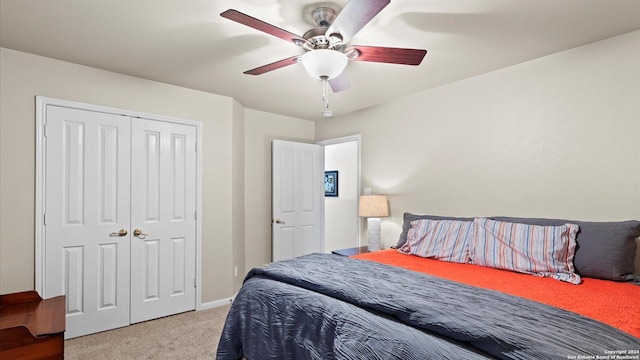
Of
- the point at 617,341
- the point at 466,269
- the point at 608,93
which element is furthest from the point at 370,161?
the point at 617,341

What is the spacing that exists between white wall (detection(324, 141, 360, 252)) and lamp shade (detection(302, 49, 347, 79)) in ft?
11.0

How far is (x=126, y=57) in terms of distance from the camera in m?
2.64

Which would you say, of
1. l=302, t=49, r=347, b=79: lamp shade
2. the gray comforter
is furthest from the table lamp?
l=302, t=49, r=347, b=79: lamp shade

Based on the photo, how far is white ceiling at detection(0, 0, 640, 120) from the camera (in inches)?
75.7

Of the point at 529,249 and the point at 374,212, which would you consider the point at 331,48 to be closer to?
the point at 529,249

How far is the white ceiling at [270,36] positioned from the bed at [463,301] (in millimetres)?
1304

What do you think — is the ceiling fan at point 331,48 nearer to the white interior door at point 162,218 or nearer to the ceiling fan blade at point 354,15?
the ceiling fan blade at point 354,15

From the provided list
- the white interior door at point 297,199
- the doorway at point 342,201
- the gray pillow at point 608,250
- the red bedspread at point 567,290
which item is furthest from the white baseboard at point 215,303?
the gray pillow at point 608,250

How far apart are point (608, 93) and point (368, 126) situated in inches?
89.5

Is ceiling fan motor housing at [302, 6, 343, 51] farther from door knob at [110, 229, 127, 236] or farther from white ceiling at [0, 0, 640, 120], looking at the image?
door knob at [110, 229, 127, 236]

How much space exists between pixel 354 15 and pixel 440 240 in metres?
1.92

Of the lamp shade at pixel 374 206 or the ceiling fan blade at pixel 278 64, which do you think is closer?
the ceiling fan blade at pixel 278 64

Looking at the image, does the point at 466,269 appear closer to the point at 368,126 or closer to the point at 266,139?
the point at 368,126

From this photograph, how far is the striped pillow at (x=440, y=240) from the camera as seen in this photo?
2.62 m
